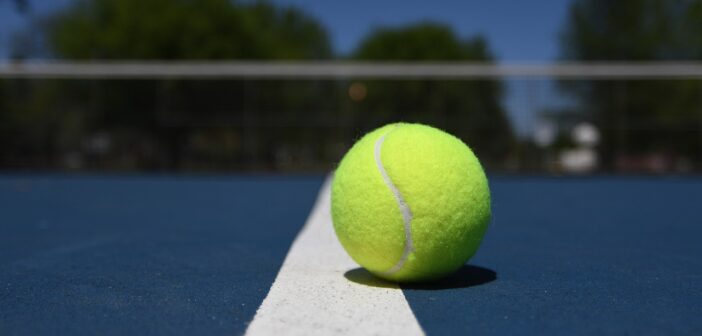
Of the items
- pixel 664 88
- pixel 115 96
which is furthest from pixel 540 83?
pixel 115 96

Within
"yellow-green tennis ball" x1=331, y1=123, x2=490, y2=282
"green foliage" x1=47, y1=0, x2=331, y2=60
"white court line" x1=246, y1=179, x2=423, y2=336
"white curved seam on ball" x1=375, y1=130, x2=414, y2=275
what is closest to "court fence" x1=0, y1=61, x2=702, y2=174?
"green foliage" x1=47, y1=0, x2=331, y2=60

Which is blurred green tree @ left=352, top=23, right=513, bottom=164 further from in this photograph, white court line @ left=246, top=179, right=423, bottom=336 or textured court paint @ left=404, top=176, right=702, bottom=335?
white court line @ left=246, top=179, right=423, bottom=336

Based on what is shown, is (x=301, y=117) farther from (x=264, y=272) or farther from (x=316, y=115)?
(x=264, y=272)

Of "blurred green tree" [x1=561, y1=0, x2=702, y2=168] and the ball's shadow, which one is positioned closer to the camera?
the ball's shadow

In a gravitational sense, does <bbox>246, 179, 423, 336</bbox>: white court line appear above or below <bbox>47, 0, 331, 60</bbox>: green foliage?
below

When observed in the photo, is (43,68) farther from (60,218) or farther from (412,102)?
(60,218)

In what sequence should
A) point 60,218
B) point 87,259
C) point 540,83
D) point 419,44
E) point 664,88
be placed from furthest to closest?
point 419,44
point 664,88
point 540,83
point 60,218
point 87,259
